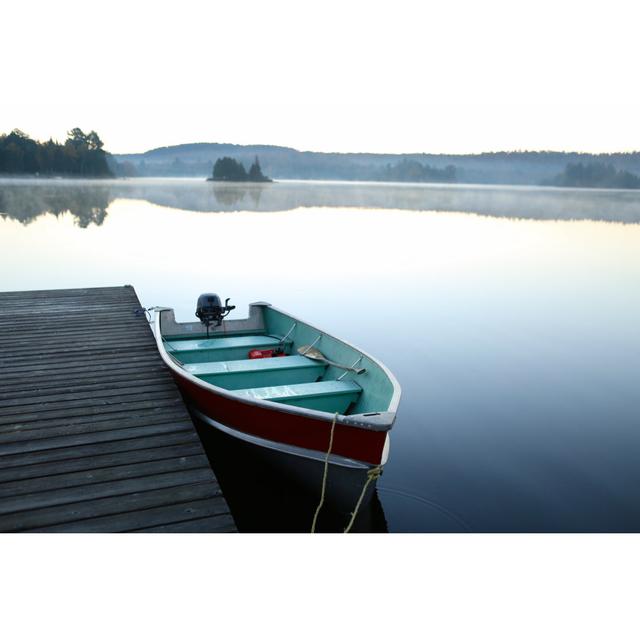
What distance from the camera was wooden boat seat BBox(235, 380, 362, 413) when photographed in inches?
192

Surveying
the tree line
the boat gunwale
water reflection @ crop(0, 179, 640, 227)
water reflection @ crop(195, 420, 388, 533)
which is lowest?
water reflection @ crop(195, 420, 388, 533)

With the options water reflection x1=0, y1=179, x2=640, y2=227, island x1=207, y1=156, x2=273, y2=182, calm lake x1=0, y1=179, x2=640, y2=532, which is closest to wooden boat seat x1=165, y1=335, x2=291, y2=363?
calm lake x1=0, y1=179, x2=640, y2=532

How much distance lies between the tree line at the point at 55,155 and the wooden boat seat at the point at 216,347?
115 m

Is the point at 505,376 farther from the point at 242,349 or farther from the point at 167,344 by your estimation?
the point at 167,344

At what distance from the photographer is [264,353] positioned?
21.6 ft

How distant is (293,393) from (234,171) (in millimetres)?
150931

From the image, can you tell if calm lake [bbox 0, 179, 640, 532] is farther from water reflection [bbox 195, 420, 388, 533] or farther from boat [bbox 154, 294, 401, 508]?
boat [bbox 154, 294, 401, 508]

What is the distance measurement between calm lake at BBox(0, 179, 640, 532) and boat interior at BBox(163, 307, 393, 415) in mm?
692

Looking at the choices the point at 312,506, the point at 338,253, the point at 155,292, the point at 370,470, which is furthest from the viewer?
the point at 338,253

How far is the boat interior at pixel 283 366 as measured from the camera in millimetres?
4961

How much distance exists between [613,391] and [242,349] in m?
5.35

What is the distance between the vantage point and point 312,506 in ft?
14.8

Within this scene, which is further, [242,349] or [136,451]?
[242,349]
